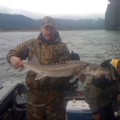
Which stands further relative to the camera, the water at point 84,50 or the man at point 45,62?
the water at point 84,50

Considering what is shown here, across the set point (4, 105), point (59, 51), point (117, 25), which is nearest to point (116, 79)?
point (59, 51)

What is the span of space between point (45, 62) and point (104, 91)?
1226 millimetres

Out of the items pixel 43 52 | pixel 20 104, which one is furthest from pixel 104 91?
pixel 20 104

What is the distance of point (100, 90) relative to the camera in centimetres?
573

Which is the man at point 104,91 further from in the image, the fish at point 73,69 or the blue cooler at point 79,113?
the blue cooler at point 79,113

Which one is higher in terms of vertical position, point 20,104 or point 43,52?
point 43,52

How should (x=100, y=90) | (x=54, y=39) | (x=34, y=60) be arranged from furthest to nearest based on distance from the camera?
1. (x=100, y=90)
2. (x=54, y=39)
3. (x=34, y=60)

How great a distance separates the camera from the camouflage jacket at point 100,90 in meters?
5.61

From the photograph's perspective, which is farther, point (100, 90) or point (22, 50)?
point (100, 90)

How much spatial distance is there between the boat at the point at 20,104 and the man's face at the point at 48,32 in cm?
189

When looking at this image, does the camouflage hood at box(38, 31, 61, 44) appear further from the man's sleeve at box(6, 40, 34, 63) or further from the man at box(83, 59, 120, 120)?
the man at box(83, 59, 120, 120)

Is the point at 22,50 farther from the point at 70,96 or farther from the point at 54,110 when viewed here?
the point at 70,96

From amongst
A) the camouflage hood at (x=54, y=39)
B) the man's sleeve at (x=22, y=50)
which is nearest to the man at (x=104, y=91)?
the camouflage hood at (x=54, y=39)

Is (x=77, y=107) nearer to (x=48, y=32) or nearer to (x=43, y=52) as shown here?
(x=43, y=52)
